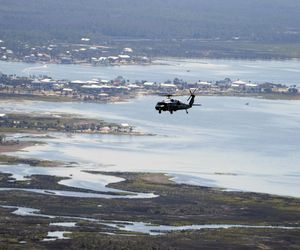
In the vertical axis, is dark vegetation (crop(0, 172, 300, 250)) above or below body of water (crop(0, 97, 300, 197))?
below

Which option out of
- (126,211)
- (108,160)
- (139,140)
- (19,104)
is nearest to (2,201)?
(126,211)

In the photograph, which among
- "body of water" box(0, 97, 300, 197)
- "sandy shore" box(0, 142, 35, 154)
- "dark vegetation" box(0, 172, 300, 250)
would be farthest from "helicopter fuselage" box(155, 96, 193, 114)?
"sandy shore" box(0, 142, 35, 154)

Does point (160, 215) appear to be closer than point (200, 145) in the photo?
Yes

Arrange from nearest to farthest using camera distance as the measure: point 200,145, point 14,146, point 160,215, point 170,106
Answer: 1. point 170,106
2. point 160,215
3. point 14,146
4. point 200,145

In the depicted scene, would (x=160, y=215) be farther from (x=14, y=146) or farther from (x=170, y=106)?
(x=14, y=146)

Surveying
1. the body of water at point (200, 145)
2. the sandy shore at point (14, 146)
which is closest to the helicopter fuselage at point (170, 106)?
the body of water at point (200, 145)

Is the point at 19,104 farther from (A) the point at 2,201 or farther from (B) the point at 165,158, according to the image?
(A) the point at 2,201

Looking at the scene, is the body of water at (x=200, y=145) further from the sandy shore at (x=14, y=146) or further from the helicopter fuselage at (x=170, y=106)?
the helicopter fuselage at (x=170, y=106)

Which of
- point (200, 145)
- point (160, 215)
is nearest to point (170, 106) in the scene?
point (160, 215)

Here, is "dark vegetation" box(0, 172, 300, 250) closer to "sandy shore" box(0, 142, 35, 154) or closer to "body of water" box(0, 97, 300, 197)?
"body of water" box(0, 97, 300, 197)

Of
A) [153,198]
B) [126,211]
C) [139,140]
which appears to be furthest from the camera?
[139,140]

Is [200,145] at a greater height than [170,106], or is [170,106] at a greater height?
[170,106]
